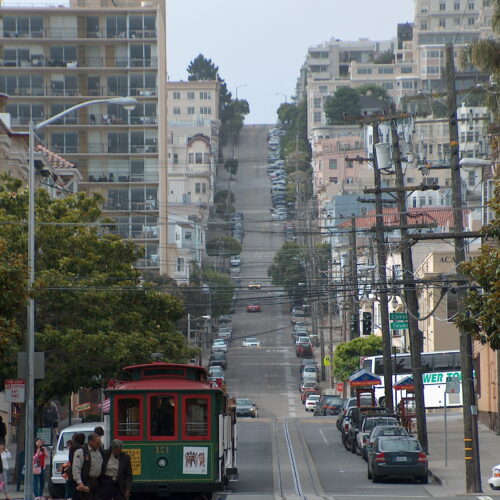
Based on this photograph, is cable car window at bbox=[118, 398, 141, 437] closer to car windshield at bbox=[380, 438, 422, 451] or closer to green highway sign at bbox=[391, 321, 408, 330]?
car windshield at bbox=[380, 438, 422, 451]

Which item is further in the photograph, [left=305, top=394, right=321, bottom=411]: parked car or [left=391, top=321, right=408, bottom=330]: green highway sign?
[left=305, top=394, right=321, bottom=411]: parked car

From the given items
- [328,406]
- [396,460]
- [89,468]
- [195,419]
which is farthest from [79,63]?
[89,468]

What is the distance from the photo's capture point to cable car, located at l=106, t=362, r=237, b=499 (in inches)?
1060

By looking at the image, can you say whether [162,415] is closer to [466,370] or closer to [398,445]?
[466,370]

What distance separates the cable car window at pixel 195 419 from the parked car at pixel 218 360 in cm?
7230

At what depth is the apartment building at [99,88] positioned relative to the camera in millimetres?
107125

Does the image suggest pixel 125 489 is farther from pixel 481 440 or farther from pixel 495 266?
pixel 481 440

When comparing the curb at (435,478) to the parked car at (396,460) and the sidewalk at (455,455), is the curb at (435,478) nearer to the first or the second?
the sidewalk at (455,455)

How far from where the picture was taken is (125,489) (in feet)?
69.1

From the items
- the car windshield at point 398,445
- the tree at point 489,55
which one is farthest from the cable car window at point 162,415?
the tree at point 489,55

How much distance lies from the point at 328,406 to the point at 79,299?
114 ft

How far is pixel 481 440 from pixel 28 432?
24.0 meters

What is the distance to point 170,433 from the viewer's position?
27.3 metres

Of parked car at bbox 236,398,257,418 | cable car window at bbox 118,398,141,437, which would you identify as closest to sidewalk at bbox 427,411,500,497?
cable car window at bbox 118,398,141,437
